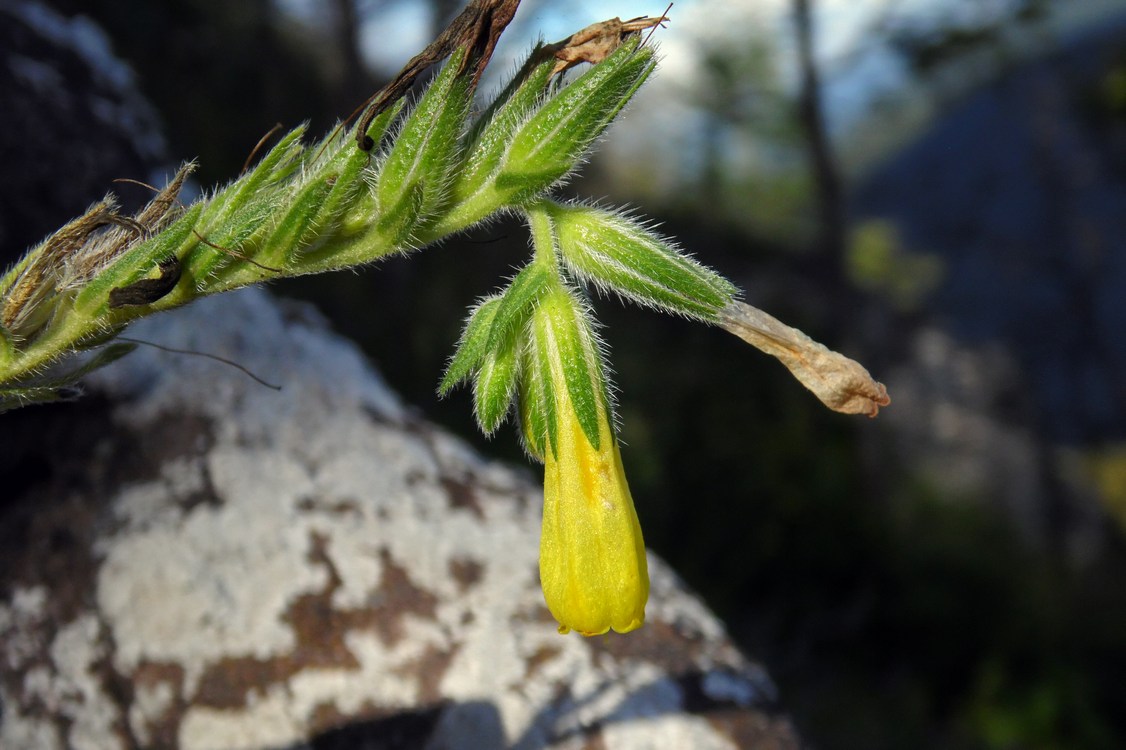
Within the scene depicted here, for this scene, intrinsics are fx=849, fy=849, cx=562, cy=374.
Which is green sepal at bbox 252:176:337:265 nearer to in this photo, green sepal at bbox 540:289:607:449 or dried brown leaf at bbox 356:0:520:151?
dried brown leaf at bbox 356:0:520:151

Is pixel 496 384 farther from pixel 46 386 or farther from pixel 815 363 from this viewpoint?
pixel 46 386

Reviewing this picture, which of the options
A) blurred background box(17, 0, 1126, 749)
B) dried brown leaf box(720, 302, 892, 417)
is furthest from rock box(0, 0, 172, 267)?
dried brown leaf box(720, 302, 892, 417)

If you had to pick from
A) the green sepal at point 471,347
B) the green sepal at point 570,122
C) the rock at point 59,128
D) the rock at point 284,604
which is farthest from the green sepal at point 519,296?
the rock at point 59,128

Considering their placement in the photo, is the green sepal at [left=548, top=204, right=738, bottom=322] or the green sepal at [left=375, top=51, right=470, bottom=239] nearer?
the green sepal at [left=375, top=51, right=470, bottom=239]

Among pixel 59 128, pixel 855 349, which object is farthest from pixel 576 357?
pixel 855 349

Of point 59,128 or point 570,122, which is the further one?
point 59,128

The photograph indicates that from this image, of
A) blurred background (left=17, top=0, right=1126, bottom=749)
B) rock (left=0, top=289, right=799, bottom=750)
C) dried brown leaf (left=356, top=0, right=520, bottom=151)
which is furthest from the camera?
blurred background (left=17, top=0, right=1126, bottom=749)

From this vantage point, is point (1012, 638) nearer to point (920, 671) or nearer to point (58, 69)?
point (920, 671)
